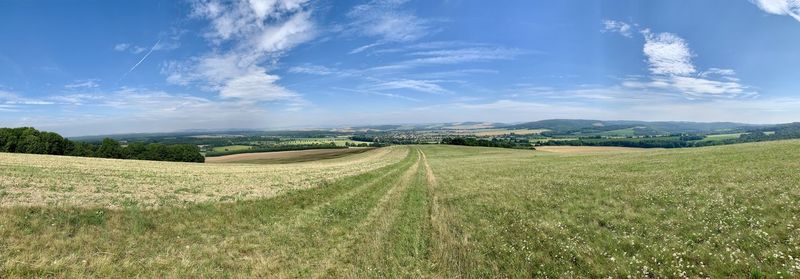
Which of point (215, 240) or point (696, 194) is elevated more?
point (696, 194)

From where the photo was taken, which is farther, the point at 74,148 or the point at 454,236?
the point at 74,148

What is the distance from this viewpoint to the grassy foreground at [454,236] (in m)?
9.18

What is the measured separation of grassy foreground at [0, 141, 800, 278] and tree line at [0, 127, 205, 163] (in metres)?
100

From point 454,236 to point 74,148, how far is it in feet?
401

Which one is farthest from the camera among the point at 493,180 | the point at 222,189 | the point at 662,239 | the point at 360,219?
the point at 493,180

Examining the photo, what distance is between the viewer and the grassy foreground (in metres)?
9.18

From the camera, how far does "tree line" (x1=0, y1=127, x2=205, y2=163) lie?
84.2m

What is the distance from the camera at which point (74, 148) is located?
9325cm

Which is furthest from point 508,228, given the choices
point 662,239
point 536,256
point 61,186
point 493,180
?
point 61,186

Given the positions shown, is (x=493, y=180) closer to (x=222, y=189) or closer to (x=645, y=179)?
(x=645, y=179)

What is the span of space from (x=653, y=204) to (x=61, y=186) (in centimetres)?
3240

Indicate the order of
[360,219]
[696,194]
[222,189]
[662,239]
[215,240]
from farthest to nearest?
[222,189] → [360,219] → [696,194] → [215,240] → [662,239]

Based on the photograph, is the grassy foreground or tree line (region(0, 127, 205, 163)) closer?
the grassy foreground

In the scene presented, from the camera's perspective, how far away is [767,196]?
13.2m
